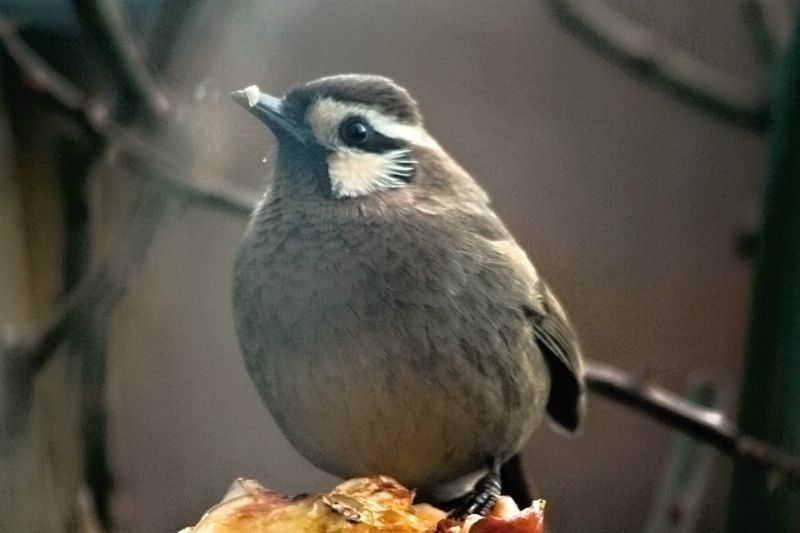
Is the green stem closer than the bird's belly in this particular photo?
No

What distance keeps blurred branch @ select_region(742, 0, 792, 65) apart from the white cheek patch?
50 centimetres

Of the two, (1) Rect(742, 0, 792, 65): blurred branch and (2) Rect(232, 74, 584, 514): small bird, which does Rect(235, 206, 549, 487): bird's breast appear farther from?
(1) Rect(742, 0, 792, 65): blurred branch

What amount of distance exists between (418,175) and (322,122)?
9 centimetres

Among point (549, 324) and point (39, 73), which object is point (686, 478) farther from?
point (39, 73)

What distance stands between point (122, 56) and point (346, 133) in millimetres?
169

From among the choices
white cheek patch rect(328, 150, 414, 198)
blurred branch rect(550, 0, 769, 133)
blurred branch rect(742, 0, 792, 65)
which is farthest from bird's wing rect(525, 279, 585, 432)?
blurred branch rect(742, 0, 792, 65)

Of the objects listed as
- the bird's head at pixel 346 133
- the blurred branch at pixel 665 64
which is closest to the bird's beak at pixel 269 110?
the bird's head at pixel 346 133

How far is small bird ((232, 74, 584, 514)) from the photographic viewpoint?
1.96 ft

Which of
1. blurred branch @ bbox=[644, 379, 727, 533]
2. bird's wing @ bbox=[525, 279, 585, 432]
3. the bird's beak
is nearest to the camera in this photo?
the bird's beak

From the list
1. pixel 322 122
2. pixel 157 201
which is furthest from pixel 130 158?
pixel 322 122

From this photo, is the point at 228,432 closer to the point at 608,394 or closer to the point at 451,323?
the point at 451,323

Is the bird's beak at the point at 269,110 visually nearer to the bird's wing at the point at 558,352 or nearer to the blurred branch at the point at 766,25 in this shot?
the bird's wing at the point at 558,352

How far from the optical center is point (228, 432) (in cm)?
60

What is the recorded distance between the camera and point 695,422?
800 mm
